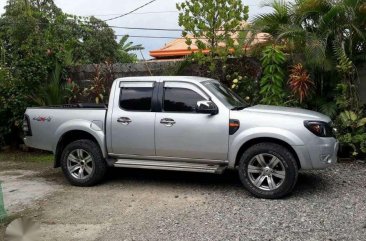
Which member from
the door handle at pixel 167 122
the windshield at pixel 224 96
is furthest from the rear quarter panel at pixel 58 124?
the windshield at pixel 224 96

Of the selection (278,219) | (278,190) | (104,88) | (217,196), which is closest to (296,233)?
(278,219)

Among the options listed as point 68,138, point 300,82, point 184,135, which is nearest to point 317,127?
point 184,135

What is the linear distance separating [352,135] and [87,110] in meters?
4.90

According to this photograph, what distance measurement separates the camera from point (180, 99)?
6.41 meters

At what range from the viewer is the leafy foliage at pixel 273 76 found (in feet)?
27.2

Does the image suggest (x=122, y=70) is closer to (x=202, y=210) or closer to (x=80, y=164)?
(x=80, y=164)

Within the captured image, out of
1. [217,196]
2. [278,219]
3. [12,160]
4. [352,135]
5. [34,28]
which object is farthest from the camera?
[34,28]

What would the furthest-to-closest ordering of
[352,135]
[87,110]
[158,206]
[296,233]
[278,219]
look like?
[352,135]
[87,110]
[158,206]
[278,219]
[296,233]

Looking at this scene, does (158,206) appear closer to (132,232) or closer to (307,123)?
(132,232)

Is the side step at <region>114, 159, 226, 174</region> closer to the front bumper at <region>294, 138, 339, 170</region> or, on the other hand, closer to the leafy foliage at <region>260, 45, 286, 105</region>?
the front bumper at <region>294, 138, 339, 170</region>

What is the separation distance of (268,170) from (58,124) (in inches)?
136

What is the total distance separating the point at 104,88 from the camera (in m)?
10.0

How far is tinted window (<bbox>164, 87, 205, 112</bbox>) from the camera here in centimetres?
630

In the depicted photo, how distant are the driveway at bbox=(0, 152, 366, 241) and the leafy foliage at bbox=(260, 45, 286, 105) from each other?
70.8 inches
